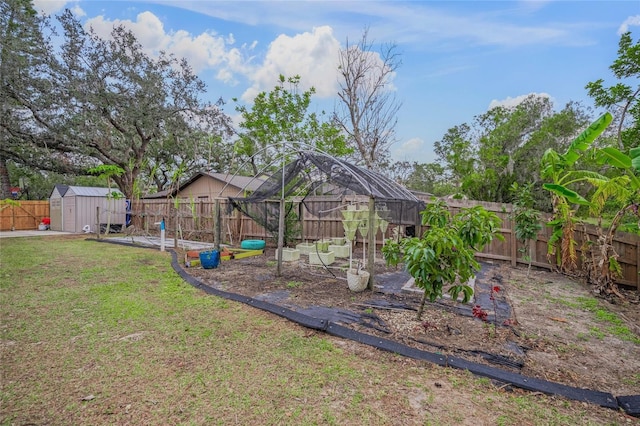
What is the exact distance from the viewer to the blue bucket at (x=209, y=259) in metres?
6.55

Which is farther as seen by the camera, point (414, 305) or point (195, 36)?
point (195, 36)

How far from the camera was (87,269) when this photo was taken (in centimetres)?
655

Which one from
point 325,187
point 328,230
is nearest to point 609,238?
point 325,187

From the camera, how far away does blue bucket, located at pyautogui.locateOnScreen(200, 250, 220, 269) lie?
21.5 feet

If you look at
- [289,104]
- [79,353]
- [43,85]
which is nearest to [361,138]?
[289,104]

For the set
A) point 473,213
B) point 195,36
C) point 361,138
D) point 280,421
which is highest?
point 195,36

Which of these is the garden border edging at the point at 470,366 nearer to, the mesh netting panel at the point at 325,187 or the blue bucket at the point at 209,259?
the mesh netting panel at the point at 325,187

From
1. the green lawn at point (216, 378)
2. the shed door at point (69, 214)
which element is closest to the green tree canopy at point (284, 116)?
the shed door at point (69, 214)

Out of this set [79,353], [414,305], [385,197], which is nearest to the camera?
[79,353]

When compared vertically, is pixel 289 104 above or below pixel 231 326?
above

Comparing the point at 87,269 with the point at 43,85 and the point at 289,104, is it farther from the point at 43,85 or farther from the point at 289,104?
the point at 289,104

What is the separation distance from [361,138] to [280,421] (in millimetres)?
13137

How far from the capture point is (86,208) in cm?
1542

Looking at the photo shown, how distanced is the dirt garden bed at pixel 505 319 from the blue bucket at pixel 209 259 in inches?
14.5
